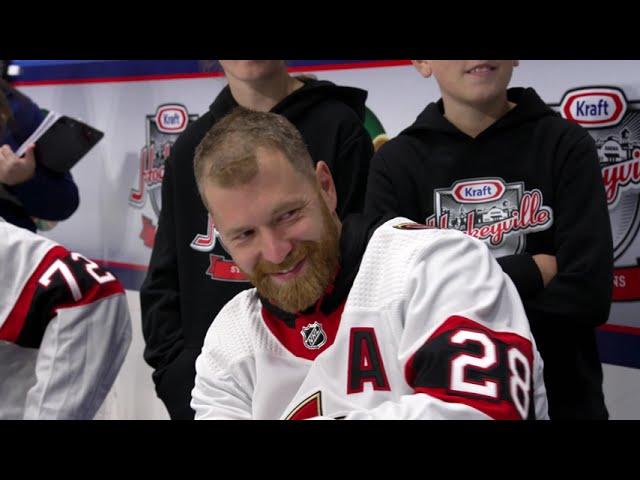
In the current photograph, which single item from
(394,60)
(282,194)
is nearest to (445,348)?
(282,194)

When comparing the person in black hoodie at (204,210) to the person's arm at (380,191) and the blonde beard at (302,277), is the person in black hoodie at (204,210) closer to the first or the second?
the person's arm at (380,191)

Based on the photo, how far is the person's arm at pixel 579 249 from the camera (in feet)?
3.98

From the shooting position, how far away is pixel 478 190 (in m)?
1.29

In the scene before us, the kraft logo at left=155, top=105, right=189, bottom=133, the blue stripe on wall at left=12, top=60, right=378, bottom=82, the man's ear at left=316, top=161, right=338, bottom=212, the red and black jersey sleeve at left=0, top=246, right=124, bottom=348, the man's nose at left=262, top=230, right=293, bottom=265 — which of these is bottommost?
the red and black jersey sleeve at left=0, top=246, right=124, bottom=348

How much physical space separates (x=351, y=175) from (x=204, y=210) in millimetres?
307

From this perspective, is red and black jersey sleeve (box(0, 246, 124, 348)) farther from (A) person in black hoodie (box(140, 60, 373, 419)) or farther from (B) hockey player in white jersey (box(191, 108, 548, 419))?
(B) hockey player in white jersey (box(191, 108, 548, 419))

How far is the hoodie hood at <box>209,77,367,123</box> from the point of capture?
1.53m

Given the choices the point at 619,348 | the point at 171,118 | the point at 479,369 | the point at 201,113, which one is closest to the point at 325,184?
the point at 479,369

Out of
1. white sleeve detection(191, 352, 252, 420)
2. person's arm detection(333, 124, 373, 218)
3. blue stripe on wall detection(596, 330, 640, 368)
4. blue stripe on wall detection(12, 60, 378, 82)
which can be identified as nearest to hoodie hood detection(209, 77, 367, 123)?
person's arm detection(333, 124, 373, 218)

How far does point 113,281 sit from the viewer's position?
1.47m

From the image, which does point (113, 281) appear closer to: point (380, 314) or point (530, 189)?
point (380, 314)

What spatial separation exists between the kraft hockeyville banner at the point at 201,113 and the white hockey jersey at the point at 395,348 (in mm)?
287

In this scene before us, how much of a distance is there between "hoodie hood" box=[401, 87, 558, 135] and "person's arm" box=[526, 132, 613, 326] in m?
0.11

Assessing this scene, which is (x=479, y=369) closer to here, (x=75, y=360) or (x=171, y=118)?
(x=75, y=360)
